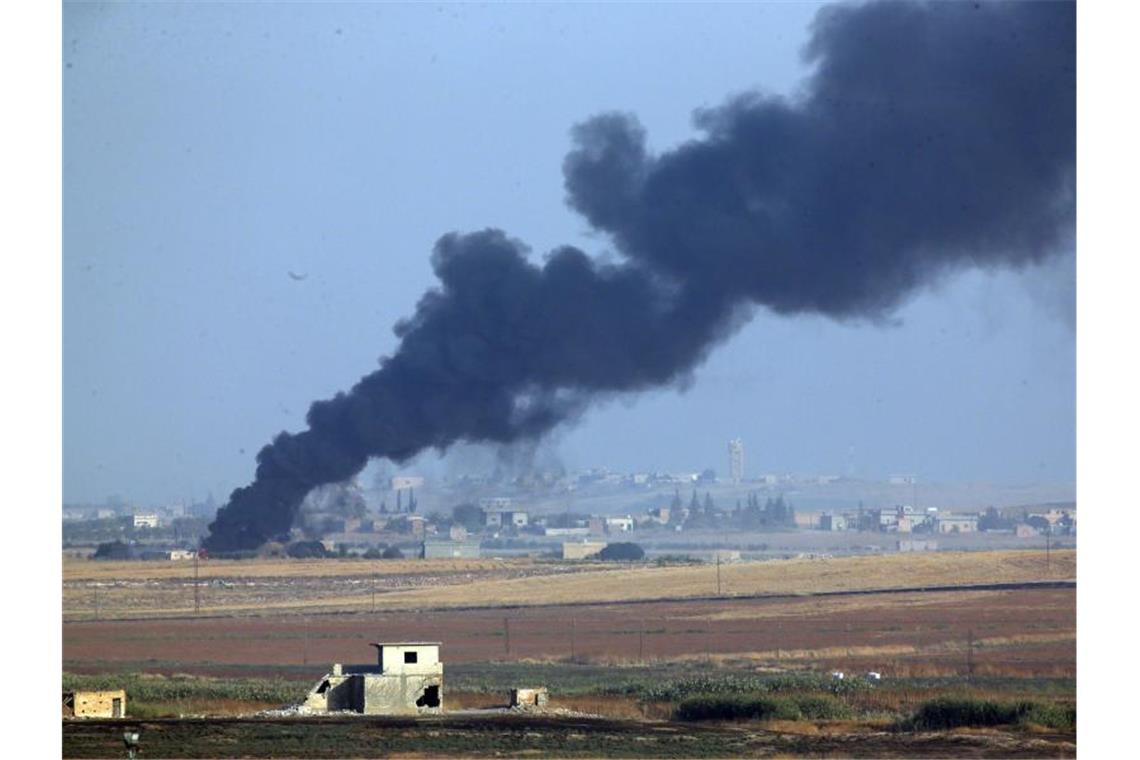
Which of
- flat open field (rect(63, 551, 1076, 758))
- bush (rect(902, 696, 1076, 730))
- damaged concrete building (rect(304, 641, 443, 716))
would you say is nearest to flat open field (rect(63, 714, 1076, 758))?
flat open field (rect(63, 551, 1076, 758))

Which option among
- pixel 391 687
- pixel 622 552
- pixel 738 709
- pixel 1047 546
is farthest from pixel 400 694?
pixel 622 552

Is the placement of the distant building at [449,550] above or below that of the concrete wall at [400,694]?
above

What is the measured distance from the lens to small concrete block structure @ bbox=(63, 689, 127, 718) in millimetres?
36188

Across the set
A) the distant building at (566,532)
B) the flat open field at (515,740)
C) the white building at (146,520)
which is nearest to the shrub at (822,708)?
the flat open field at (515,740)

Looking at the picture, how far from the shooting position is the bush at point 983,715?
3541cm

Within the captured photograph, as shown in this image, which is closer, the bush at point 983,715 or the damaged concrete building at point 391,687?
the bush at point 983,715

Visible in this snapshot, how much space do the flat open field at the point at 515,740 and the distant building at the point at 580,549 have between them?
4706cm

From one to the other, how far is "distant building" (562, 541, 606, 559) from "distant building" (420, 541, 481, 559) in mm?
3678

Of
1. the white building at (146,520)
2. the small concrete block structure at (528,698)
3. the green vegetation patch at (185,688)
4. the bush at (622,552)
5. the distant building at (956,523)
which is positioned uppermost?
the white building at (146,520)

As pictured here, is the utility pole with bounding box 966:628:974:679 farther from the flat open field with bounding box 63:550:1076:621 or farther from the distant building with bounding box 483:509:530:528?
the distant building with bounding box 483:509:530:528

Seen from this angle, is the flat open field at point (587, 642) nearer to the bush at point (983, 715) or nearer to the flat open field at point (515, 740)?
the flat open field at point (515, 740)

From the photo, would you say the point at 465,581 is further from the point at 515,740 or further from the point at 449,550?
the point at 515,740

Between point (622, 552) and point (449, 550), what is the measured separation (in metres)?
7.50

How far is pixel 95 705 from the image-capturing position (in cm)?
3666
